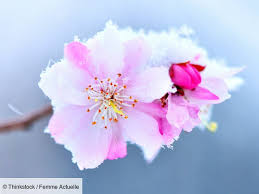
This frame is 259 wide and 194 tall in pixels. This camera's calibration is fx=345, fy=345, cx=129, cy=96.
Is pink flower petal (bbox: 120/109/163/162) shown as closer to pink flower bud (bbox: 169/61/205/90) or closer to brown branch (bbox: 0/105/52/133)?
pink flower bud (bbox: 169/61/205/90)

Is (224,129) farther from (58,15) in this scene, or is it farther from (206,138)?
(58,15)

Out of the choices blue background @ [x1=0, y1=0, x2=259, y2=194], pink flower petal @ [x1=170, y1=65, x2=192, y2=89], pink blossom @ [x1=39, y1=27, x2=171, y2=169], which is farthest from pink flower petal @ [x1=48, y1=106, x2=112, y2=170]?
blue background @ [x1=0, y1=0, x2=259, y2=194]

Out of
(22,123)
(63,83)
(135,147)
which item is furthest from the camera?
(135,147)

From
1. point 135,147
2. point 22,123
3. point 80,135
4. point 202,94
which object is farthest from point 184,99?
point 135,147

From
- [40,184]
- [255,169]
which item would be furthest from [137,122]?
[255,169]

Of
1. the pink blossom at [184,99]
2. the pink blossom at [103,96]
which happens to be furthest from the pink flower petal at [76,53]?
the pink blossom at [184,99]

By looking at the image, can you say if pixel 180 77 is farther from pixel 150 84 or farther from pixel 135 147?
pixel 135 147

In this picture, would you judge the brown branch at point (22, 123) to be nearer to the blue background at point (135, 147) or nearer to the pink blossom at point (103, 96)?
the pink blossom at point (103, 96)
